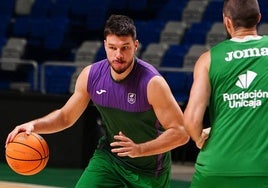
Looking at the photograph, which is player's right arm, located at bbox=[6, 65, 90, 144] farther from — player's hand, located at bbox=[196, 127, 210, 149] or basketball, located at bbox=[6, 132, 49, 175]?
player's hand, located at bbox=[196, 127, 210, 149]

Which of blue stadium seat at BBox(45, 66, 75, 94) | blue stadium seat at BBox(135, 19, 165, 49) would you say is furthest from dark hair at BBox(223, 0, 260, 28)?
blue stadium seat at BBox(135, 19, 165, 49)

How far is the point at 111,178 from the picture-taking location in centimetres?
555

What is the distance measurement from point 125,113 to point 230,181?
157 centimetres

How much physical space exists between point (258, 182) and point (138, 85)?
1709 millimetres

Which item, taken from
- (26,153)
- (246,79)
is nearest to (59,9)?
(26,153)

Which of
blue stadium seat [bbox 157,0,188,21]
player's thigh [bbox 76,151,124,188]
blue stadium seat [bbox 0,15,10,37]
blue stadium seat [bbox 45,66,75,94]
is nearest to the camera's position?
player's thigh [bbox 76,151,124,188]

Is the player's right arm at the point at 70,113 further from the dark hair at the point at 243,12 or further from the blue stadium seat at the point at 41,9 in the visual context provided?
the blue stadium seat at the point at 41,9

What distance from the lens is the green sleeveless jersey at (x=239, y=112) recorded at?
4.10 metres

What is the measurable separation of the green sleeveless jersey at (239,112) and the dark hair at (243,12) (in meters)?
0.11

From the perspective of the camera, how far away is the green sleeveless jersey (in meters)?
4.10

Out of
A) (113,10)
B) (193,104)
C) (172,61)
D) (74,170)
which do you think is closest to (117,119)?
(193,104)

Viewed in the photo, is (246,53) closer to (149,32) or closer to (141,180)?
(141,180)

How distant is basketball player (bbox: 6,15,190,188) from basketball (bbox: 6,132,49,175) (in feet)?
0.19

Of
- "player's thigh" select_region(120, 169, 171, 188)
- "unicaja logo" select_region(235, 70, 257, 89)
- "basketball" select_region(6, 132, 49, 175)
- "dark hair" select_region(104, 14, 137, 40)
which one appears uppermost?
"dark hair" select_region(104, 14, 137, 40)
